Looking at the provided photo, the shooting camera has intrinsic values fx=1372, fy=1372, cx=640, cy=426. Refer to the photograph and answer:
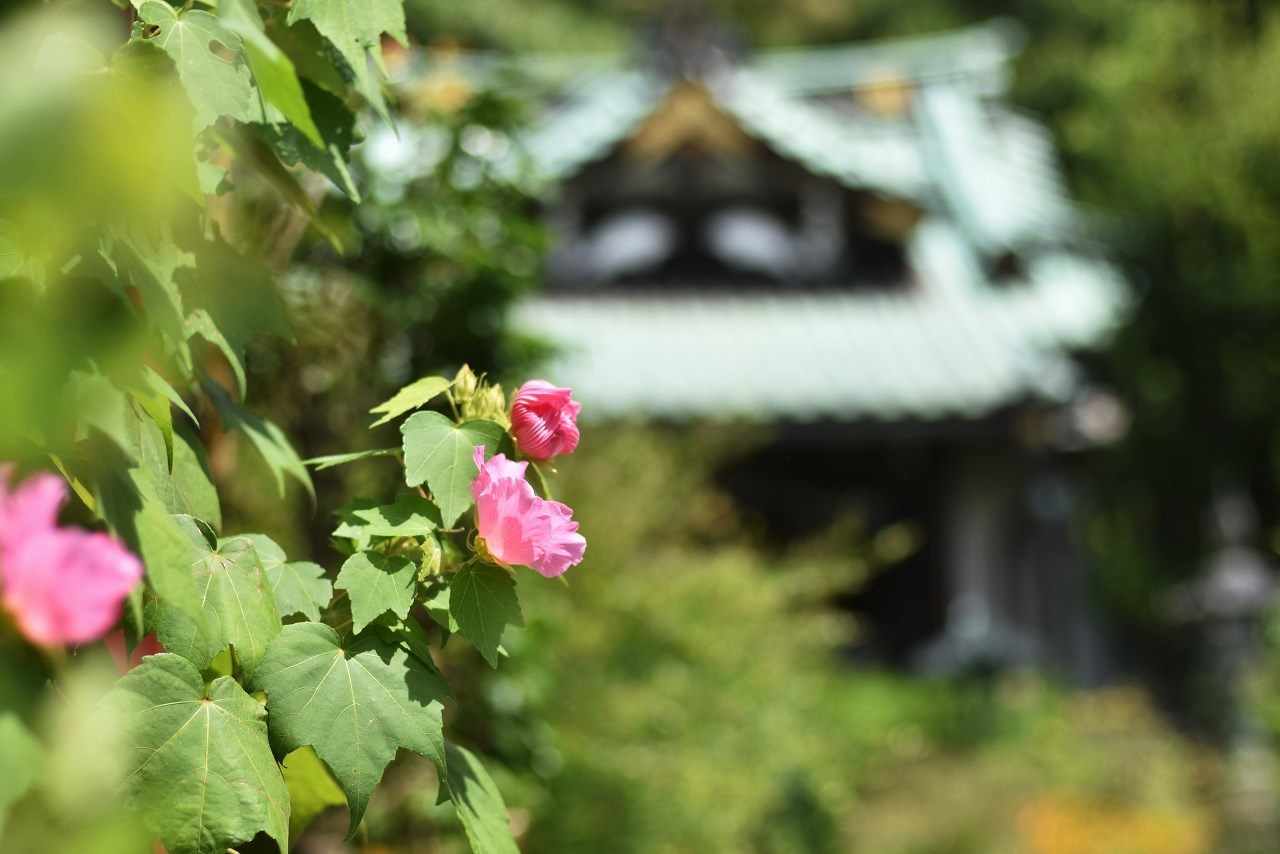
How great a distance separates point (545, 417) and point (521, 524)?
15cm

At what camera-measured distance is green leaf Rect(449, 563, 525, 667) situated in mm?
1190

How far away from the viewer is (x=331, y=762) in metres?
1.15

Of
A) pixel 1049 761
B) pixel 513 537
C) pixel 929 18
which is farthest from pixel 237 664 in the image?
pixel 929 18

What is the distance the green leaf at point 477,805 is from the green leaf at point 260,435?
13.5 inches

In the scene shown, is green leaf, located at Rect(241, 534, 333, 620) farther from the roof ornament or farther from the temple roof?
the roof ornament

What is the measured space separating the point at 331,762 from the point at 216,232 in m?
0.61

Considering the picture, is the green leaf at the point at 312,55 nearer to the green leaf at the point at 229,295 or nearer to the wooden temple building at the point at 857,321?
the green leaf at the point at 229,295

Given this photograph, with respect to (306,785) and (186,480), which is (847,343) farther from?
(186,480)

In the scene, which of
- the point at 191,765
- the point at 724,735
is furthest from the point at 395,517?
the point at 724,735

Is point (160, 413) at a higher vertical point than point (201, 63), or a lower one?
lower

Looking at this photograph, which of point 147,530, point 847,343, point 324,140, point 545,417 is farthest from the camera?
point 847,343

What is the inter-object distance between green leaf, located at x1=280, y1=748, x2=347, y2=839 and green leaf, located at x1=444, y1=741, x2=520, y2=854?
0.16m

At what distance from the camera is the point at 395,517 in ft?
4.09

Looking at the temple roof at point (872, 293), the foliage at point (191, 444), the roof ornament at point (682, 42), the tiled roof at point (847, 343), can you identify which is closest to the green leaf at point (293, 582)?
the foliage at point (191, 444)
